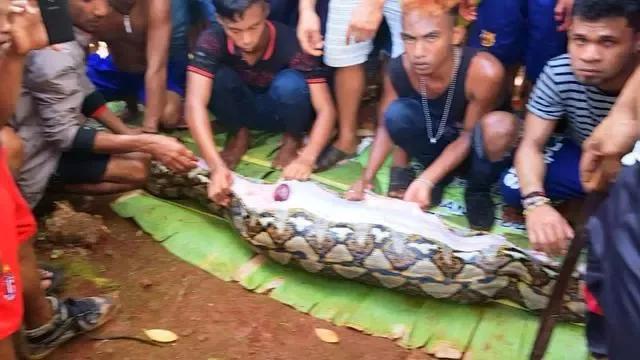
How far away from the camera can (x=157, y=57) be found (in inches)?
156

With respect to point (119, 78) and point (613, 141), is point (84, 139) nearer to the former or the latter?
point (119, 78)

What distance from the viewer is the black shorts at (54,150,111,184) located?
3.56 metres

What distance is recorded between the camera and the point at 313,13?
3658 mm

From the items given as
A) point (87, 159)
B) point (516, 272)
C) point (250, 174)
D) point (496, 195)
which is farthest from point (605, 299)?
point (87, 159)

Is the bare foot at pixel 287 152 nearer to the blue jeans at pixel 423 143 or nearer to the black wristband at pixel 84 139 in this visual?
the blue jeans at pixel 423 143

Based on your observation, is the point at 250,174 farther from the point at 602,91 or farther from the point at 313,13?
the point at 602,91

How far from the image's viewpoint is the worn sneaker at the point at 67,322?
2775mm

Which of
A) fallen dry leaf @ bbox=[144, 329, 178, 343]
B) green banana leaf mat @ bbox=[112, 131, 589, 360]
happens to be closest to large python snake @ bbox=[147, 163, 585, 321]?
green banana leaf mat @ bbox=[112, 131, 589, 360]

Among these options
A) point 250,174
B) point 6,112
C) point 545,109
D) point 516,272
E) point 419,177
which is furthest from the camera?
point 250,174

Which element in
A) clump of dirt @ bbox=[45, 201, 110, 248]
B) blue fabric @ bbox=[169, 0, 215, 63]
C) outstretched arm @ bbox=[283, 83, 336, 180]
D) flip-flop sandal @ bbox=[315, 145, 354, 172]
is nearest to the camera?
clump of dirt @ bbox=[45, 201, 110, 248]

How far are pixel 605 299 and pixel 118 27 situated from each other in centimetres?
302

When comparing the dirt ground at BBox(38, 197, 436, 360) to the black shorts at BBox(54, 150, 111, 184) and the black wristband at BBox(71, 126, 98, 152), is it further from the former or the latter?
the black wristband at BBox(71, 126, 98, 152)

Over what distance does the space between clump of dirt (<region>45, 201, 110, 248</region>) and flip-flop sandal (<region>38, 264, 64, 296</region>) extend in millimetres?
192

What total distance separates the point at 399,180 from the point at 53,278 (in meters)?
→ 1.58
